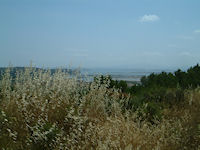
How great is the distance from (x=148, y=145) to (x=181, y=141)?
2.60ft

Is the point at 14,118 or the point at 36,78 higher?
the point at 36,78

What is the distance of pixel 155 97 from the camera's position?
7.15 m

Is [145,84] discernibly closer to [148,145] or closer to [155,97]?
[155,97]

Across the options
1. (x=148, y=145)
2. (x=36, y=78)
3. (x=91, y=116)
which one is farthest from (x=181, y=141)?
(x=36, y=78)

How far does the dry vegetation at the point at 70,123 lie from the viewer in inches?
139

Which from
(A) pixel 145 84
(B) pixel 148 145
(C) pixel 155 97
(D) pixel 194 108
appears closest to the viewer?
(B) pixel 148 145

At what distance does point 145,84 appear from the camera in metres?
9.12

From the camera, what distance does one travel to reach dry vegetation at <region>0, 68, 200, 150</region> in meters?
3.54

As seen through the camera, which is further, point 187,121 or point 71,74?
point 71,74

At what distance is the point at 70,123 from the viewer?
423 centimetres

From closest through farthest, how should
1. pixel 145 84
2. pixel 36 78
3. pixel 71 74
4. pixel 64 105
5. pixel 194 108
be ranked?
pixel 64 105 < pixel 36 78 < pixel 71 74 < pixel 194 108 < pixel 145 84

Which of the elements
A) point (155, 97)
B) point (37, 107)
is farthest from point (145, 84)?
point (37, 107)

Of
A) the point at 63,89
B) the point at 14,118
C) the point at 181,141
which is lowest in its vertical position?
the point at 181,141

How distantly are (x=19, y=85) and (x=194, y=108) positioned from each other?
4.07m
